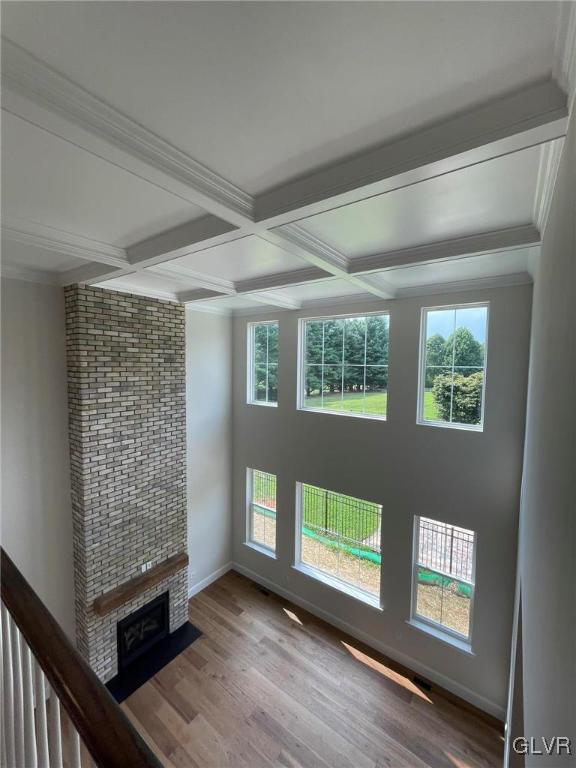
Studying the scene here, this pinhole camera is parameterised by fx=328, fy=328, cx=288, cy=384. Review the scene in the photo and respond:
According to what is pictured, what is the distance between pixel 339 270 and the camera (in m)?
2.90

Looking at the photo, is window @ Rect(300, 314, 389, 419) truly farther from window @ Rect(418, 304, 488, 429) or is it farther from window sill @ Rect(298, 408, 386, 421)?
window @ Rect(418, 304, 488, 429)

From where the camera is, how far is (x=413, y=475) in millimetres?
4078

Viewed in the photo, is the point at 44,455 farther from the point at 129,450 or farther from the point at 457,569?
the point at 457,569

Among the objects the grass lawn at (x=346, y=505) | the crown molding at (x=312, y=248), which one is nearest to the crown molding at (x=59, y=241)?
the crown molding at (x=312, y=248)

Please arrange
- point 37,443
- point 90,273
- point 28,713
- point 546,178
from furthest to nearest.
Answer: point 37,443
point 90,273
point 546,178
point 28,713

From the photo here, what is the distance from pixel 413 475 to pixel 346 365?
172 centimetres

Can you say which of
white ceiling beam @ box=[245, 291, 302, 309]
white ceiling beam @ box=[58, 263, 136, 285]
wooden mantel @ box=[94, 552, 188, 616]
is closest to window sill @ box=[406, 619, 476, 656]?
wooden mantel @ box=[94, 552, 188, 616]

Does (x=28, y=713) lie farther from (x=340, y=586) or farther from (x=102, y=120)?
(x=340, y=586)

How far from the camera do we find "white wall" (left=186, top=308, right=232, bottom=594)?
5273 mm

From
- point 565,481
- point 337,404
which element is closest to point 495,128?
point 565,481

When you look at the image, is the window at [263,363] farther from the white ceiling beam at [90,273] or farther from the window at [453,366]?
the white ceiling beam at [90,273]

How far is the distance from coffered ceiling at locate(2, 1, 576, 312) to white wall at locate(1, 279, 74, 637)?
1.46m

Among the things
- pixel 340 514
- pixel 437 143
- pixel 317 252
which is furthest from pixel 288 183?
pixel 340 514

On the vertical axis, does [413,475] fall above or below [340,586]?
above
